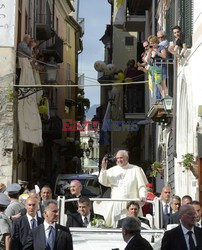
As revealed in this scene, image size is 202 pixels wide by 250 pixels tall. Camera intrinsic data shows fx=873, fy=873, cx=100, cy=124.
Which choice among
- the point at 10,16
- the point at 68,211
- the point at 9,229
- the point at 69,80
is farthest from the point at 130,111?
the point at 9,229

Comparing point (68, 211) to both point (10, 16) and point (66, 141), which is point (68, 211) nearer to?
point (10, 16)

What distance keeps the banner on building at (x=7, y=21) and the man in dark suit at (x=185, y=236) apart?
16987mm

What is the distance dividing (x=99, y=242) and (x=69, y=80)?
4907 centimetres

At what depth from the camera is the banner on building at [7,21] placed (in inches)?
1022

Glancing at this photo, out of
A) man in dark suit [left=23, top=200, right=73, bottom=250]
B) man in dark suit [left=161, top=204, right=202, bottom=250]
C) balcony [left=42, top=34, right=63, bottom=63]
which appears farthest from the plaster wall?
balcony [left=42, top=34, right=63, bottom=63]

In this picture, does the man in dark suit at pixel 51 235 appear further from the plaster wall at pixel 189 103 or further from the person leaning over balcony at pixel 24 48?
the person leaning over balcony at pixel 24 48

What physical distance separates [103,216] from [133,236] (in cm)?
513

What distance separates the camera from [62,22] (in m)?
57.9

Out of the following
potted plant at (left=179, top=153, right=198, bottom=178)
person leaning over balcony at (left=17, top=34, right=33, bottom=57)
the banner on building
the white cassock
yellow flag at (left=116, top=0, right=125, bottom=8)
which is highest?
yellow flag at (left=116, top=0, right=125, bottom=8)

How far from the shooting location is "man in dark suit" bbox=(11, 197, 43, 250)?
11.3 metres

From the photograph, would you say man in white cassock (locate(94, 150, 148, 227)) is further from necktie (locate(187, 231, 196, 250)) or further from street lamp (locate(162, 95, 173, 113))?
street lamp (locate(162, 95, 173, 113))

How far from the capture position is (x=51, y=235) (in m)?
10.4

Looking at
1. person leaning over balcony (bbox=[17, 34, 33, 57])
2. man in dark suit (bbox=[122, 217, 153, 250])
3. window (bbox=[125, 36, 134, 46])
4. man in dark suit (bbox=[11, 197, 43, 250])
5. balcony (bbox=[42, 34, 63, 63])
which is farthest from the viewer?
window (bbox=[125, 36, 134, 46])

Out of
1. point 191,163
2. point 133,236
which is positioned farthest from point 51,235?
point 191,163
